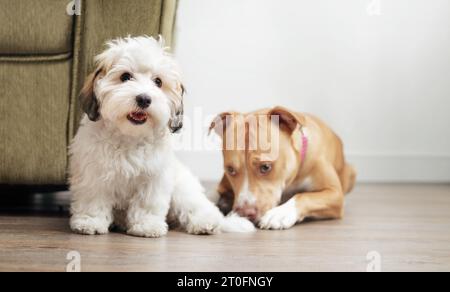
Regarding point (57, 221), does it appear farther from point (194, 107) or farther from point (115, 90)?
point (194, 107)

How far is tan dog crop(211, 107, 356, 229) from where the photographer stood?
6.51 ft

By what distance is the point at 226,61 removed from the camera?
3377 mm

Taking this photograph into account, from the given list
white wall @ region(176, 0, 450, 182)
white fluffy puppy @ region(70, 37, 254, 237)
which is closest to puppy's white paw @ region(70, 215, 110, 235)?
white fluffy puppy @ region(70, 37, 254, 237)

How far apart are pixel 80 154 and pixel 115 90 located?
0.78ft

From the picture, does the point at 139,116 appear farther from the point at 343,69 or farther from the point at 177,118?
the point at 343,69

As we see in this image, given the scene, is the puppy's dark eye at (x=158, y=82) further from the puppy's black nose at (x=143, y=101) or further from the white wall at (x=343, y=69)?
the white wall at (x=343, y=69)

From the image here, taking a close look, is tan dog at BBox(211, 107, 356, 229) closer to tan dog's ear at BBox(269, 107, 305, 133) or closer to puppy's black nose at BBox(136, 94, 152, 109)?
tan dog's ear at BBox(269, 107, 305, 133)

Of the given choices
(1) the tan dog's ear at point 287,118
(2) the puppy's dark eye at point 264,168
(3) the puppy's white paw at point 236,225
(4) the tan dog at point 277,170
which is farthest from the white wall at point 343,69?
(3) the puppy's white paw at point 236,225

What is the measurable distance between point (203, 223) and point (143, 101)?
16.6 inches

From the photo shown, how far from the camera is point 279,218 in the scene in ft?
6.36

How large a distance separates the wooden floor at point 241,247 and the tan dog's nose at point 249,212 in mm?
109

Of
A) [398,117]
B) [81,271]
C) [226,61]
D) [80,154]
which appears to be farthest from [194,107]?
[81,271]

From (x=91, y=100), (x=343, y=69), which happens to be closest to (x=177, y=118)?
(x=91, y=100)

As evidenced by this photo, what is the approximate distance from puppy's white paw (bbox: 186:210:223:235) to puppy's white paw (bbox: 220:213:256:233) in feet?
0.14
